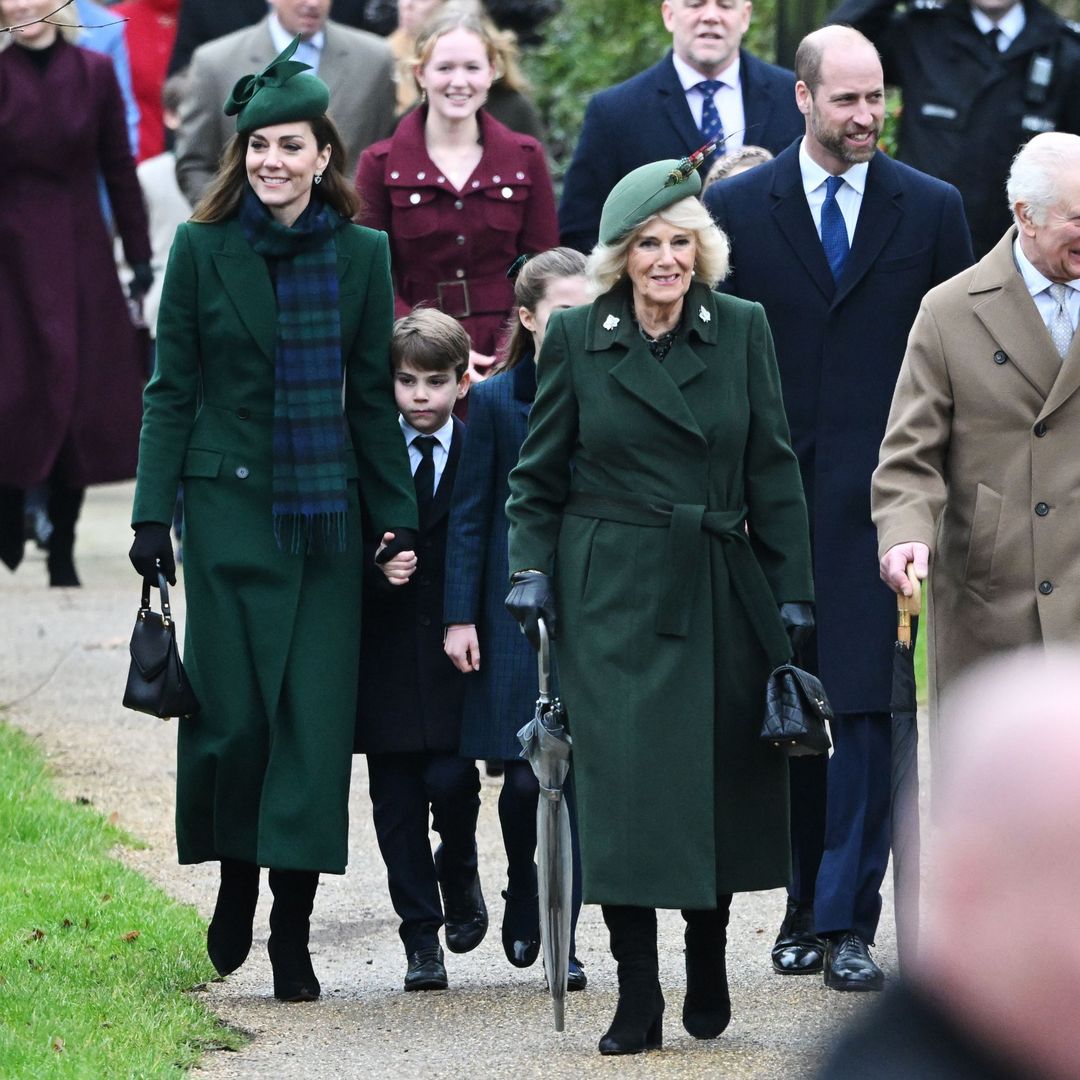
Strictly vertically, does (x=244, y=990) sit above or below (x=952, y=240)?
below

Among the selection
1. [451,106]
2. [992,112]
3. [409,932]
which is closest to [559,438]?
[409,932]

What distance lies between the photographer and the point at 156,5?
1357 cm

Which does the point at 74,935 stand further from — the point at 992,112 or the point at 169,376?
the point at 992,112

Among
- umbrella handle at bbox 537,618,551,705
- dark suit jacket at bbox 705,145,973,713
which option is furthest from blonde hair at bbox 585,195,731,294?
dark suit jacket at bbox 705,145,973,713

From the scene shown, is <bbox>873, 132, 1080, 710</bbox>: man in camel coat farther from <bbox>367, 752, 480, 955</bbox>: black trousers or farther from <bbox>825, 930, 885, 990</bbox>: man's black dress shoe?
<bbox>367, 752, 480, 955</bbox>: black trousers

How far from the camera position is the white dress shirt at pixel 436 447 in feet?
20.3

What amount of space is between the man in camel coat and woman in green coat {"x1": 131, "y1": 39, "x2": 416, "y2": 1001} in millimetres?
1255

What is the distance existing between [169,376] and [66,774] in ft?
8.60

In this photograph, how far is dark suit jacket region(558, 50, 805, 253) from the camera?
24.6 feet

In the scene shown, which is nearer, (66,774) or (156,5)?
(66,774)

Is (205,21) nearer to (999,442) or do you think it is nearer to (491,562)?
(491,562)

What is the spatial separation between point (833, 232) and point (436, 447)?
1100 mm

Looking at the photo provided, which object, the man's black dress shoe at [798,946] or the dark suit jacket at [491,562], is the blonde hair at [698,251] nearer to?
the dark suit jacket at [491,562]

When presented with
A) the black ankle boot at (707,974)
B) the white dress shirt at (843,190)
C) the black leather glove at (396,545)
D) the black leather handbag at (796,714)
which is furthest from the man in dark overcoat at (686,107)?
the black ankle boot at (707,974)
